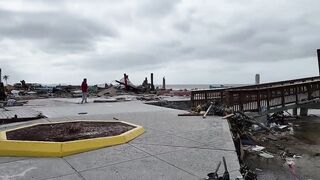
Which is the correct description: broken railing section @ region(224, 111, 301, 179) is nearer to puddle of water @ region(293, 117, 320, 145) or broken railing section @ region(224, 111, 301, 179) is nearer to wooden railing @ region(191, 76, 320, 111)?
puddle of water @ region(293, 117, 320, 145)

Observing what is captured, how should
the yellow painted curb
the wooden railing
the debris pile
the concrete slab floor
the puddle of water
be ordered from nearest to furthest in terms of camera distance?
the concrete slab floor, the yellow painted curb, the puddle of water, the wooden railing, the debris pile

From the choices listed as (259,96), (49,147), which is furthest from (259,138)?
(49,147)

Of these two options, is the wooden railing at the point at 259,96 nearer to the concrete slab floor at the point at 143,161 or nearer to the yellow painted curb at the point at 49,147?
the concrete slab floor at the point at 143,161

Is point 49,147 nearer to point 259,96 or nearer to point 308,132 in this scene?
point 259,96

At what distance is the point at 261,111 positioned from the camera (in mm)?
16641

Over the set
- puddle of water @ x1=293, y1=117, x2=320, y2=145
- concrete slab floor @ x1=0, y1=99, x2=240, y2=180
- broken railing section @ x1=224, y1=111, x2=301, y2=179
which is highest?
concrete slab floor @ x1=0, y1=99, x2=240, y2=180

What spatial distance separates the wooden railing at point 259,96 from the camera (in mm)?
15823

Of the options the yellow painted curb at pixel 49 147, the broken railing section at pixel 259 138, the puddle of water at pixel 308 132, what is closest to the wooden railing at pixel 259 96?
the broken railing section at pixel 259 138

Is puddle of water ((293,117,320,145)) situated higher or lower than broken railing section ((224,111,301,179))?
lower

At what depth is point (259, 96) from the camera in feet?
53.7

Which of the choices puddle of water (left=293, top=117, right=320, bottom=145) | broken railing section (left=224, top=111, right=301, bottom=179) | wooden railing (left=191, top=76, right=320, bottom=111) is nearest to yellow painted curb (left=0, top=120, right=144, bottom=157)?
broken railing section (left=224, top=111, right=301, bottom=179)

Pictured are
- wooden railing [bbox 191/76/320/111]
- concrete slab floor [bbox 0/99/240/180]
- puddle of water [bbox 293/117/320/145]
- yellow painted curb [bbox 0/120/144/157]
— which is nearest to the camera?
concrete slab floor [bbox 0/99/240/180]

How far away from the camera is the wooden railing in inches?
623

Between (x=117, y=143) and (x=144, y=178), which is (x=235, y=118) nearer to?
(x=117, y=143)
